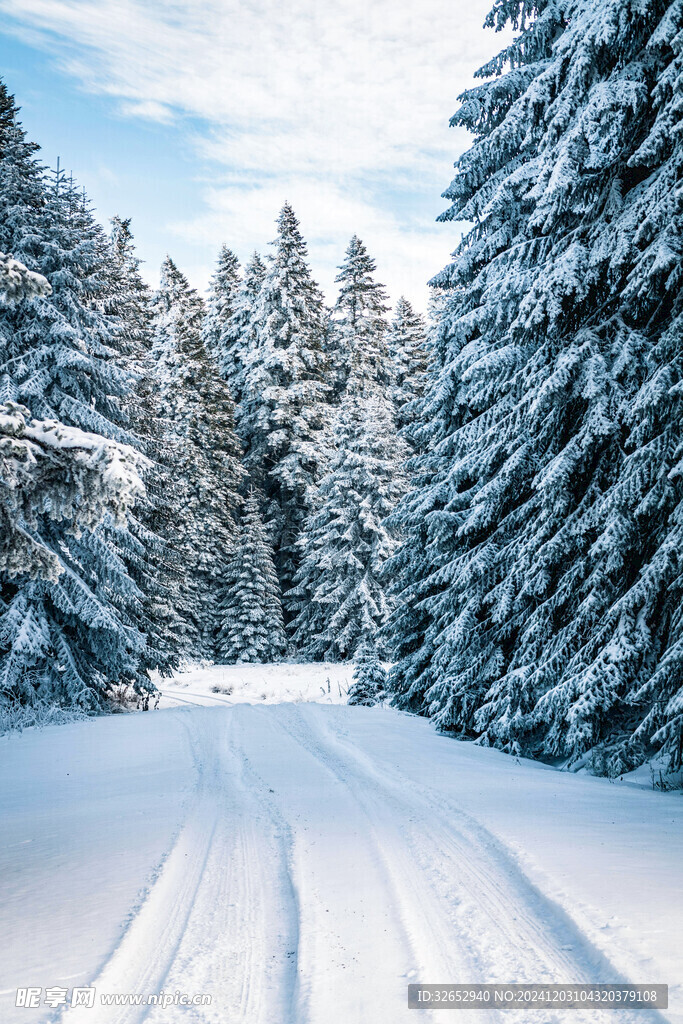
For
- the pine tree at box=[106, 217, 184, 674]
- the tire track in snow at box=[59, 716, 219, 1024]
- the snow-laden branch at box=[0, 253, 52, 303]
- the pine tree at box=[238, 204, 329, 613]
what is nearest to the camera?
the tire track in snow at box=[59, 716, 219, 1024]

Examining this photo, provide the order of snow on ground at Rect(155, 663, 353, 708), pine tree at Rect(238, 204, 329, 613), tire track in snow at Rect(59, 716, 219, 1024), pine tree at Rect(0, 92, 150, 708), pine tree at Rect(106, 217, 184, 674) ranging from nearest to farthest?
tire track in snow at Rect(59, 716, 219, 1024) < pine tree at Rect(0, 92, 150, 708) < pine tree at Rect(106, 217, 184, 674) < snow on ground at Rect(155, 663, 353, 708) < pine tree at Rect(238, 204, 329, 613)

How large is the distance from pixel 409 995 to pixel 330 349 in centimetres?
3705

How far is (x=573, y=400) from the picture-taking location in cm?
838

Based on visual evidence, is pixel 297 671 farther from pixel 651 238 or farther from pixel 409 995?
pixel 409 995

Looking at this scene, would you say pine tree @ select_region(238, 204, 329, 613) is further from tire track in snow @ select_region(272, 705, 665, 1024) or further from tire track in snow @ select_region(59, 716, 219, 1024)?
tire track in snow @ select_region(59, 716, 219, 1024)

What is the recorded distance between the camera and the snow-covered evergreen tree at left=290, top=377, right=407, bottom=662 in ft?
86.3

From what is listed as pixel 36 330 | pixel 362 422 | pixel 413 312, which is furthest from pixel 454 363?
pixel 413 312

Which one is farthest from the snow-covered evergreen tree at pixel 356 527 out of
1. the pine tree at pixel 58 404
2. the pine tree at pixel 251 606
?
the pine tree at pixel 58 404

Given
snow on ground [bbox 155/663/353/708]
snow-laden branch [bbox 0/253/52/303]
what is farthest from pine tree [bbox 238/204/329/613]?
snow-laden branch [bbox 0/253/52/303]

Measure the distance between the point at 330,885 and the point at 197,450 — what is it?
28.2m

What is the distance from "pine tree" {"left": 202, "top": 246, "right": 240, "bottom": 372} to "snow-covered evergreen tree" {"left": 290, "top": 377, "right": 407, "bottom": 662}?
15.1m

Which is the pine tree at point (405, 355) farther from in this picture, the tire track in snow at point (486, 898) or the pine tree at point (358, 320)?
the tire track in snow at point (486, 898)

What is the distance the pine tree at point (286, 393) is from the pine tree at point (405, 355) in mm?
4674

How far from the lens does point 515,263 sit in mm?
9445
